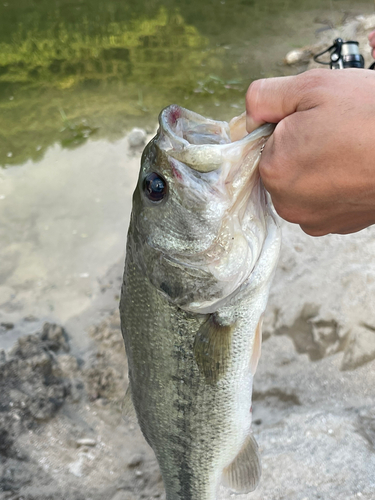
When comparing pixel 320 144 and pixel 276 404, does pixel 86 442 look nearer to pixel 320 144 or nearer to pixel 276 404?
pixel 276 404

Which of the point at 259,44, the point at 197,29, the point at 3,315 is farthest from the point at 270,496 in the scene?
the point at 197,29

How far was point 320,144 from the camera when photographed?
3.41ft

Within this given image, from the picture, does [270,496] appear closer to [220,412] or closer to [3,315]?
[220,412]

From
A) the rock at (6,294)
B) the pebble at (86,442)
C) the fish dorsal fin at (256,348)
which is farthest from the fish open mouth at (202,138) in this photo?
the rock at (6,294)

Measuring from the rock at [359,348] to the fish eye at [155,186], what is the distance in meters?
1.92

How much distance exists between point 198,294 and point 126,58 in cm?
858

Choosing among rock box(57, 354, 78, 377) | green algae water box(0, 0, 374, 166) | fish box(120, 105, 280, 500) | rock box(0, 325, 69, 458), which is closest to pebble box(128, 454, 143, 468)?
rock box(0, 325, 69, 458)

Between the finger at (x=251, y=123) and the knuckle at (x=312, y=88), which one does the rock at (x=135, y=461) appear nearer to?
the finger at (x=251, y=123)

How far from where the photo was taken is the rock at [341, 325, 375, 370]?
253cm

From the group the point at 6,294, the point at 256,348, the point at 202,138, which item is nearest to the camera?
the point at 202,138

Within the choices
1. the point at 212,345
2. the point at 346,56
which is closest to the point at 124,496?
the point at 212,345

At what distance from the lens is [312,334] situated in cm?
279

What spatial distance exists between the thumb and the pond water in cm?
282

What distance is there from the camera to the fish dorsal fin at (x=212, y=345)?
1437mm
